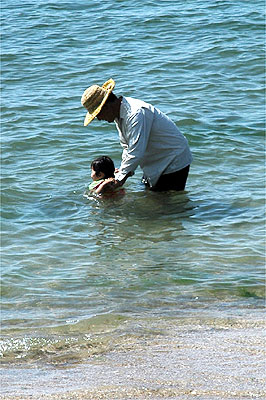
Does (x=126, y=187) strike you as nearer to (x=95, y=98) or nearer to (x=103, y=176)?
(x=103, y=176)

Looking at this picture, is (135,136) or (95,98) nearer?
(95,98)

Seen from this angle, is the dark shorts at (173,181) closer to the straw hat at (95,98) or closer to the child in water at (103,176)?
the child in water at (103,176)

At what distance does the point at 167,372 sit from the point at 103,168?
4507 mm

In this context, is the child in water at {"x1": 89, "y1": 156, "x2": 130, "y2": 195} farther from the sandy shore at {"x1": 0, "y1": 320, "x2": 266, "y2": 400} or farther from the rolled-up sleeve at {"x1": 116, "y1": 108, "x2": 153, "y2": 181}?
the sandy shore at {"x1": 0, "y1": 320, "x2": 266, "y2": 400}

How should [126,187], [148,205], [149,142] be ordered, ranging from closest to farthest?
[149,142], [148,205], [126,187]

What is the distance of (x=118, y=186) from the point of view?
796cm

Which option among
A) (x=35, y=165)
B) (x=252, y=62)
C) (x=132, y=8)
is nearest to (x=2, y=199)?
(x=35, y=165)

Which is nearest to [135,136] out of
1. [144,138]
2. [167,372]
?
[144,138]

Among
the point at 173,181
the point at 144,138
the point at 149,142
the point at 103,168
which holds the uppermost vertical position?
the point at 144,138

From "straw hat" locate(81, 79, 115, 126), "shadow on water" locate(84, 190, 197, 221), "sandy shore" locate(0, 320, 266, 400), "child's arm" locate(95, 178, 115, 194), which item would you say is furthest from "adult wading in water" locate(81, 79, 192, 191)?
"sandy shore" locate(0, 320, 266, 400)

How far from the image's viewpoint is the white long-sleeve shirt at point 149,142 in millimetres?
7602

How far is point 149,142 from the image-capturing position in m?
8.09

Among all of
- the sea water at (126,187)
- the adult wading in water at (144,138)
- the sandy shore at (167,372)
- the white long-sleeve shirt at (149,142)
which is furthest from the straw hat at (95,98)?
the sandy shore at (167,372)

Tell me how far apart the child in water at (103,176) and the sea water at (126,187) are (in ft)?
0.65
